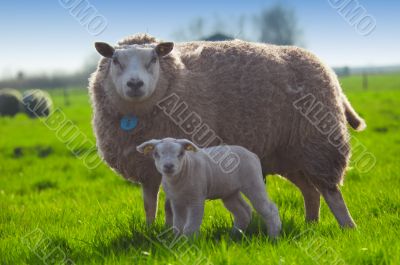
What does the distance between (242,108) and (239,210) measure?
3.03 feet

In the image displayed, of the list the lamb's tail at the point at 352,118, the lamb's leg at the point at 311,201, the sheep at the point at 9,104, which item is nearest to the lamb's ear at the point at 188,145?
the lamb's leg at the point at 311,201

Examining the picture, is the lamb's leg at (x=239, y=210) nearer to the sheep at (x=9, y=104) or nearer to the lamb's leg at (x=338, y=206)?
the lamb's leg at (x=338, y=206)

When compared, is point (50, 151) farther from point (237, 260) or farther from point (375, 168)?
point (237, 260)

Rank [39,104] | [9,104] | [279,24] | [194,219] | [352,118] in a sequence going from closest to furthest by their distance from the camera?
[194,219], [352,118], [39,104], [9,104], [279,24]

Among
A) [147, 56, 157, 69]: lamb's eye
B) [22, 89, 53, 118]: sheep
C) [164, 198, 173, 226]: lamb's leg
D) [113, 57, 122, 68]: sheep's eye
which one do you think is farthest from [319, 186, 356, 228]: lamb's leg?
[22, 89, 53, 118]: sheep

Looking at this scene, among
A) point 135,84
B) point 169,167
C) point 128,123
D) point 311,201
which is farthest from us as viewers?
point 311,201

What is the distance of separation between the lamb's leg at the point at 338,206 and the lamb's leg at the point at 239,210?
1.02 meters

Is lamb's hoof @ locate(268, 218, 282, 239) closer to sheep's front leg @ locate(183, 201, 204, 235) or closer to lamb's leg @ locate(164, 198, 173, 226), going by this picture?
sheep's front leg @ locate(183, 201, 204, 235)

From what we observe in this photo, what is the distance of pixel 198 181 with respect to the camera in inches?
144

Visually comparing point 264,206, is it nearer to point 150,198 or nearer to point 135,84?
point 150,198

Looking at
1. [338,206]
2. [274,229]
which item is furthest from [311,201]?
[274,229]

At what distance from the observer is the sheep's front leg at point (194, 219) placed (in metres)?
3.65

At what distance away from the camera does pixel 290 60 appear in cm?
505

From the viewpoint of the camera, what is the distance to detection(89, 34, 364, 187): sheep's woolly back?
442cm
